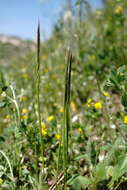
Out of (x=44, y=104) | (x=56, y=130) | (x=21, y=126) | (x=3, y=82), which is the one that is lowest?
(x=44, y=104)

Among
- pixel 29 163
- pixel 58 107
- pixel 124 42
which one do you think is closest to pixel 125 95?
pixel 29 163

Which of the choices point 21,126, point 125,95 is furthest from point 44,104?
point 125,95

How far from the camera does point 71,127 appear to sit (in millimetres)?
1372

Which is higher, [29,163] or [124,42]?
[124,42]

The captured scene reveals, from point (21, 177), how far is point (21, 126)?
0.23 m

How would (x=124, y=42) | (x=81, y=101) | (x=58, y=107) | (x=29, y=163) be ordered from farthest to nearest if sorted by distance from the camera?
1. (x=124, y=42)
2. (x=81, y=101)
3. (x=58, y=107)
4. (x=29, y=163)

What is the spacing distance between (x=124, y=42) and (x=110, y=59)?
42 centimetres

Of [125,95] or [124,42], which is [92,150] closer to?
[125,95]

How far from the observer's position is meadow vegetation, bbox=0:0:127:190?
1089 mm

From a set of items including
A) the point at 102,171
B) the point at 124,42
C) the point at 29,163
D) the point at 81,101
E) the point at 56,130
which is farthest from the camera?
the point at 124,42

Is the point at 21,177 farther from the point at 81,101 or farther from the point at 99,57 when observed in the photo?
the point at 99,57

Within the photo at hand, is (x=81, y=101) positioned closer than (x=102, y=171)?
No

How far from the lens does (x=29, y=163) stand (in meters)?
1.49

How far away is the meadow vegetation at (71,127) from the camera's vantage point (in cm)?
109
